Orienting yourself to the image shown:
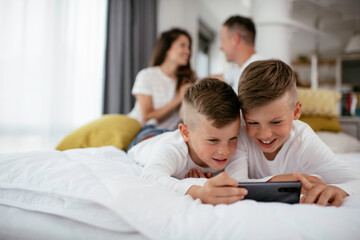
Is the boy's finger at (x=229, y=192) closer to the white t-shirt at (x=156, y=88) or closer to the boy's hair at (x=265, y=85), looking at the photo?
the boy's hair at (x=265, y=85)

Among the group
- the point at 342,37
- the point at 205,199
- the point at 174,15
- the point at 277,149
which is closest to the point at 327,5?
the point at 342,37

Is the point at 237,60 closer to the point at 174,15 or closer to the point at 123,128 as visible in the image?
the point at 123,128

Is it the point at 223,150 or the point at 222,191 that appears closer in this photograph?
the point at 222,191

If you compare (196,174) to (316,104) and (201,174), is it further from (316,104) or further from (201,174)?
(316,104)

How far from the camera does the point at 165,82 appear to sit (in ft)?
7.50

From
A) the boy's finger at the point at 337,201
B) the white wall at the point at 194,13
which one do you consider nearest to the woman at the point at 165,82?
the boy's finger at the point at 337,201

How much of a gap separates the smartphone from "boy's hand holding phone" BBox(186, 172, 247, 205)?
0.03 metres

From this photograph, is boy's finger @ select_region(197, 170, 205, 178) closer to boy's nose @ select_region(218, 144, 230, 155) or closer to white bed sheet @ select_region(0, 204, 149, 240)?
boy's nose @ select_region(218, 144, 230, 155)

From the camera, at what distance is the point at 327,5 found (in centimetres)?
442

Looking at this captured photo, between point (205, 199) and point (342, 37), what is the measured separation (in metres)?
6.55

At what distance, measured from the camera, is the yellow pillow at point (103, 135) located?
5.01 ft

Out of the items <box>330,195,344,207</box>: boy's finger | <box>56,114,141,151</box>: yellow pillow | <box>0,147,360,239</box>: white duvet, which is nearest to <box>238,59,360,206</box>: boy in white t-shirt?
<box>330,195,344,207</box>: boy's finger

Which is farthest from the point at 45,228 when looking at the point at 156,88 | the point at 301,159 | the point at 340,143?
the point at 340,143

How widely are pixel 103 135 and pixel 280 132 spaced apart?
1014 millimetres
